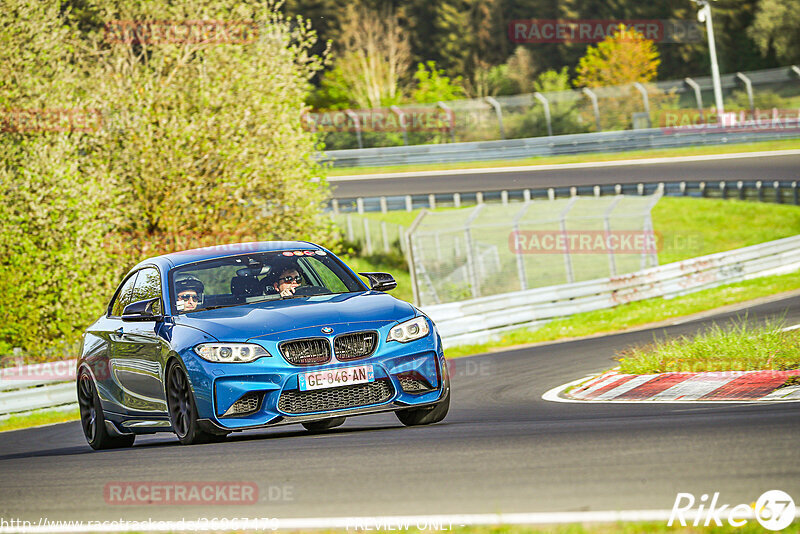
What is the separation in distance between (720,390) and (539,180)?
3413 cm

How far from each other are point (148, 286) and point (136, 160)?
16.1 metres

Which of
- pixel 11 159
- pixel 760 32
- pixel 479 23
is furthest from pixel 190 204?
pixel 479 23

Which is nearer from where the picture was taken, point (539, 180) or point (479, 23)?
point (539, 180)

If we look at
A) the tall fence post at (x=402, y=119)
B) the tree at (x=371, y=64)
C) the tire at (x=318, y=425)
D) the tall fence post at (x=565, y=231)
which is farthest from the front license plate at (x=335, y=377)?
the tree at (x=371, y=64)

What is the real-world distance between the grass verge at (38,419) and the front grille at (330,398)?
8867mm

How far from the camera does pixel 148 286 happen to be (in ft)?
31.9

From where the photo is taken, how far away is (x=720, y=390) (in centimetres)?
969

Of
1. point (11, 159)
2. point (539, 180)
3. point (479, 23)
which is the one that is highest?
point (479, 23)

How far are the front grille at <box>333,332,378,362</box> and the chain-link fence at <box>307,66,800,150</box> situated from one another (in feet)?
155

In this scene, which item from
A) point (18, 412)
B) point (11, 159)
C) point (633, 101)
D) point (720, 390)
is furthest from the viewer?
point (633, 101)

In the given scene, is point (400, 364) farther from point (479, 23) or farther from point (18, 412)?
point (479, 23)

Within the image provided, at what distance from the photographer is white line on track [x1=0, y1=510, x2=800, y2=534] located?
4805 mm

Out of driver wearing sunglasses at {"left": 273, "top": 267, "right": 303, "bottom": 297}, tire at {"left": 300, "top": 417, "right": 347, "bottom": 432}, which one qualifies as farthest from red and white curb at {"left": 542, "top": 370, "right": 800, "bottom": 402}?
driver wearing sunglasses at {"left": 273, "top": 267, "right": 303, "bottom": 297}

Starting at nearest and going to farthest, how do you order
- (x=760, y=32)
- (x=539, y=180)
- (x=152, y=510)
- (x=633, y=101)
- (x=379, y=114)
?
A: 1. (x=152, y=510)
2. (x=539, y=180)
3. (x=633, y=101)
4. (x=379, y=114)
5. (x=760, y=32)
